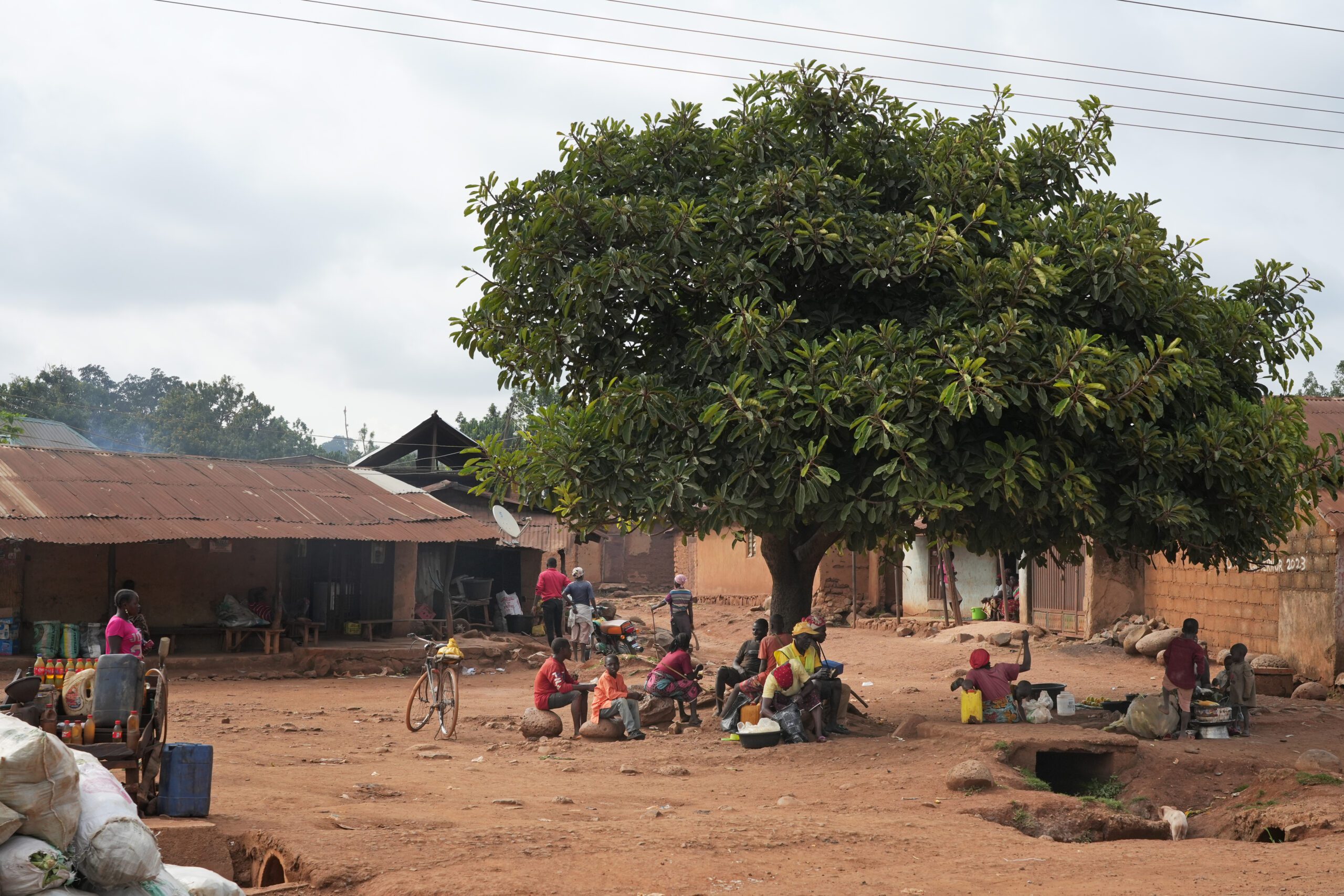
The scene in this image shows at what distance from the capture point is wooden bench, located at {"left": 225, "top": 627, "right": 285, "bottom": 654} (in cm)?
1909

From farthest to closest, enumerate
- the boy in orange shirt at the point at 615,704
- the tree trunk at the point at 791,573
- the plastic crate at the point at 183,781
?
1. the tree trunk at the point at 791,573
2. the boy in orange shirt at the point at 615,704
3. the plastic crate at the point at 183,781

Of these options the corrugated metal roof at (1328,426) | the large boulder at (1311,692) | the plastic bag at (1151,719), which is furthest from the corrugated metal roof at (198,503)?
the corrugated metal roof at (1328,426)

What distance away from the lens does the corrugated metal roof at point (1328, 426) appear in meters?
16.0

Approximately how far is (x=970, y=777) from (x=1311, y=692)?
28.0 ft

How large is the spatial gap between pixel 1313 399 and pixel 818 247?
1436cm

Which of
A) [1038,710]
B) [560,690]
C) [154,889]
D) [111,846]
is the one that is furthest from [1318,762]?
[111,846]

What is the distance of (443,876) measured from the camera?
6.60 m

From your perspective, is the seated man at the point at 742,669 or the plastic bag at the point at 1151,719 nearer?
the plastic bag at the point at 1151,719

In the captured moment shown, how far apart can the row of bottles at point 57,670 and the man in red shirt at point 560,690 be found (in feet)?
16.6

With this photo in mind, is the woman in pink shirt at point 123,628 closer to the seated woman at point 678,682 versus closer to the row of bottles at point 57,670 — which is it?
the row of bottles at point 57,670

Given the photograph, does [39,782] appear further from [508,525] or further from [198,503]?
[508,525]

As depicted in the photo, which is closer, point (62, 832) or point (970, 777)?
point (62, 832)

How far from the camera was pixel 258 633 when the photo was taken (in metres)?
19.5

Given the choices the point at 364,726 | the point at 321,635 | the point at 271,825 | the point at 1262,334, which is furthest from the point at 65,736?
the point at 321,635
